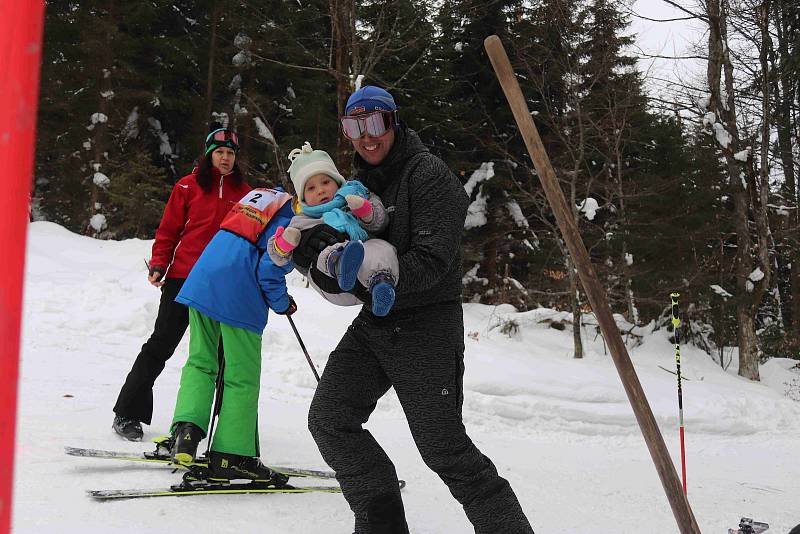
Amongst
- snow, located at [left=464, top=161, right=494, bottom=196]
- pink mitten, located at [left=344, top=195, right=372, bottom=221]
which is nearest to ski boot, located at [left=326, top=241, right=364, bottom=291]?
pink mitten, located at [left=344, top=195, right=372, bottom=221]

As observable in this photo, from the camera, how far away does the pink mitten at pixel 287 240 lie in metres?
2.73

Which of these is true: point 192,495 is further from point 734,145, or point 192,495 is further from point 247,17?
point 247,17

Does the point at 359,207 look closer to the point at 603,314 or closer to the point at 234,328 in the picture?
the point at 603,314

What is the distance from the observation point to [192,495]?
138 inches

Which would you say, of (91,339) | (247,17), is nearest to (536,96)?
(247,17)

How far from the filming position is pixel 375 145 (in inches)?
115

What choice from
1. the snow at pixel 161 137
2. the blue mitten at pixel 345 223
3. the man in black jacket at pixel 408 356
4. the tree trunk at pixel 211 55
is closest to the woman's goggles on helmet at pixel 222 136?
the man in black jacket at pixel 408 356

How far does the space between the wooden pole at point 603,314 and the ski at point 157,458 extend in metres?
1.60

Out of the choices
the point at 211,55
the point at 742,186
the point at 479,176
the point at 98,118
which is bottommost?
the point at 742,186

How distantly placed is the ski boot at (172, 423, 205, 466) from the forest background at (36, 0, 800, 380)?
794 centimetres

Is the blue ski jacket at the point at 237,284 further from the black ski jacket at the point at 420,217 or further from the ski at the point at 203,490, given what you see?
the black ski jacket at the point at 420,217

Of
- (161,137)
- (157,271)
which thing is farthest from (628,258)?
(161,137)

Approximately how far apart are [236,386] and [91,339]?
16.1ft

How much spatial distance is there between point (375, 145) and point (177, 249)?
2190 mm
